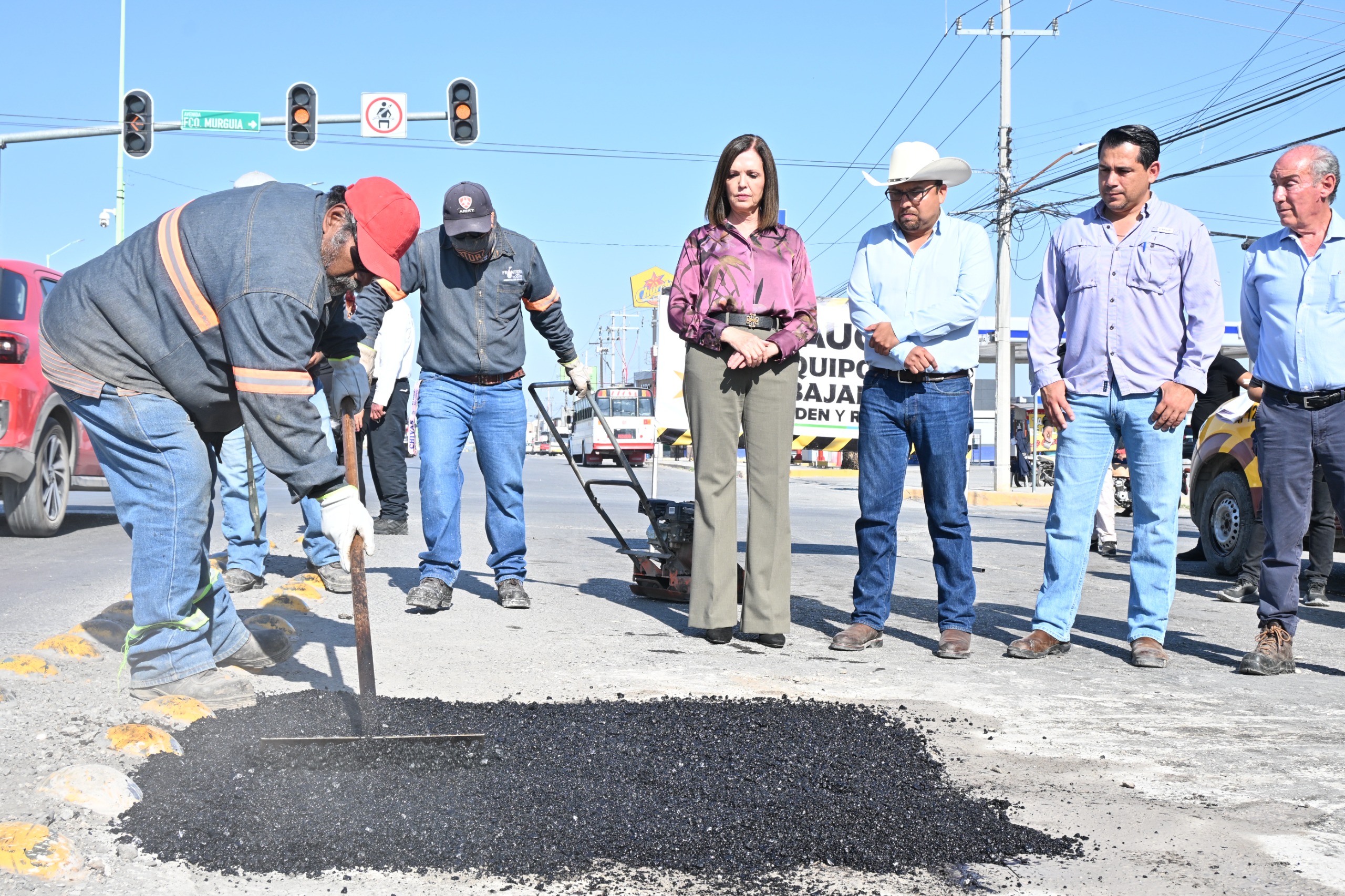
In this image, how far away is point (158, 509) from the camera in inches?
155

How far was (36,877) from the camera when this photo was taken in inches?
99.4

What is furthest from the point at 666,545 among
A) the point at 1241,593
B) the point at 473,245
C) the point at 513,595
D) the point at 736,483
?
the point at 1241,593

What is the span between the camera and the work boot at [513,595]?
6305 millimetres

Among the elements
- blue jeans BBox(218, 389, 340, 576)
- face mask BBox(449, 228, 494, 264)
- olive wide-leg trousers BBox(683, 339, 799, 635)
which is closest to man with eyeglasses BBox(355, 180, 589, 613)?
face mask BBox(449, 228, 494, 264)

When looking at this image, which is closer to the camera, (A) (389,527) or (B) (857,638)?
(B) (857,638)

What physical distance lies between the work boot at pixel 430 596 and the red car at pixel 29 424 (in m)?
4.53

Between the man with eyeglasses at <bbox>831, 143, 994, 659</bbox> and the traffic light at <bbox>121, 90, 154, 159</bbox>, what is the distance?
1854cm

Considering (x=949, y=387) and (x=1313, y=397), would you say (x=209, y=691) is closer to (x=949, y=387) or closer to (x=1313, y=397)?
(x=949, y=387)

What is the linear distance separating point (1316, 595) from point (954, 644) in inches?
150

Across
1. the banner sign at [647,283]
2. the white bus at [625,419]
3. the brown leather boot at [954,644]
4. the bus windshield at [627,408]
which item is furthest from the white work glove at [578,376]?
the bus windshield at [627,408]

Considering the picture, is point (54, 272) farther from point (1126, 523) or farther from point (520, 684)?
point (1126, 523)

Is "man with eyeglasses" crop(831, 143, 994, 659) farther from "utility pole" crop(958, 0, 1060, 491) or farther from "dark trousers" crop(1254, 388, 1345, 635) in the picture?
"utility pole" crop(958, 0, 1060, 491)

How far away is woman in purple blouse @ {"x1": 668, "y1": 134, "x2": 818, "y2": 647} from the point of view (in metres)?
5.44

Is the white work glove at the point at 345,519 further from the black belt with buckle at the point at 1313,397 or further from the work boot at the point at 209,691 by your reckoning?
the black belt with buckle at the point at 1313,397
